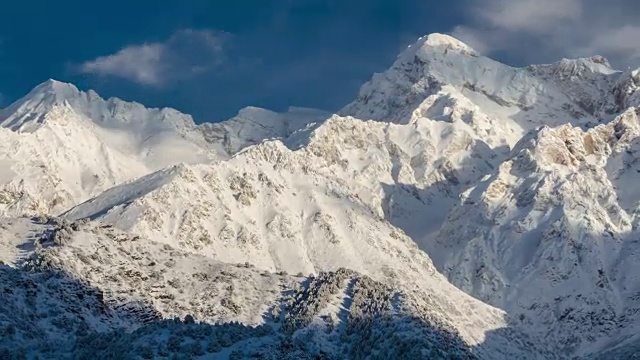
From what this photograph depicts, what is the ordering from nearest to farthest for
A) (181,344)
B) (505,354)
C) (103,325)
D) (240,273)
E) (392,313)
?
(181,344) < (103,325) < (392,313) < (240,273) < (505,354)

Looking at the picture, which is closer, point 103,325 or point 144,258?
point 103,325

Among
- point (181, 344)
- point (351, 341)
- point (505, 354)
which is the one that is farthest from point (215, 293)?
point (505, 354)

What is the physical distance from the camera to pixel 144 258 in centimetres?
15188

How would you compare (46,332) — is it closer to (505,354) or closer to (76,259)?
(76,259)

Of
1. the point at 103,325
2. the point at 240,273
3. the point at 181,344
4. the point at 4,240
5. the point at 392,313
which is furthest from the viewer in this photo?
the point at 240,273

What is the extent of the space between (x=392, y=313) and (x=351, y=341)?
8.14 m

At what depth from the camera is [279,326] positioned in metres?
136

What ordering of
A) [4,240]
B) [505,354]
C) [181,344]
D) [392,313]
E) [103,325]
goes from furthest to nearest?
[505,354] → [4,240] → [392,313] → [103,325] → [181,344]

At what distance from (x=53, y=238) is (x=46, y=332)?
2759 centimetres

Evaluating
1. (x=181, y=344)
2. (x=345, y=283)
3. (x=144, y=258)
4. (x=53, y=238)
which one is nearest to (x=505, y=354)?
(x=345, y=283)

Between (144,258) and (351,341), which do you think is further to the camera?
(144,258)

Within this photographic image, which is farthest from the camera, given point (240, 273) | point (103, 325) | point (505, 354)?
point (505, 354)

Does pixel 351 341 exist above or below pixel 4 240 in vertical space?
below

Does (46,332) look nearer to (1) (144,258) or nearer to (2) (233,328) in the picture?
(2) (233,328)
